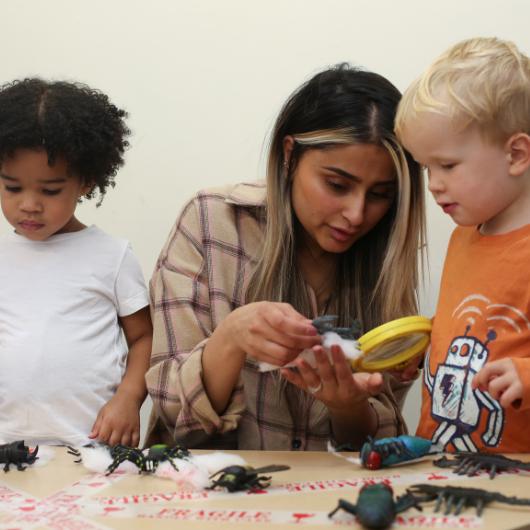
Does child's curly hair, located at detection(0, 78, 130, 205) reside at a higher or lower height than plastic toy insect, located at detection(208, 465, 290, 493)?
higher

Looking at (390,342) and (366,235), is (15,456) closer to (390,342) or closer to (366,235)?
(390,342)

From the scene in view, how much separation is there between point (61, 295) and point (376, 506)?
0.91 meters

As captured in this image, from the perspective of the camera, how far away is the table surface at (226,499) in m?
0.77

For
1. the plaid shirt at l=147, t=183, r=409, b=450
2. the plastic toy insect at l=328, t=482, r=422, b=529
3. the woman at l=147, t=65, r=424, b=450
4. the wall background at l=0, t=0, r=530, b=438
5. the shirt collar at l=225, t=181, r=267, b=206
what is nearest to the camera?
the plastic toy insect at l=328, t=482, r=422, b=529

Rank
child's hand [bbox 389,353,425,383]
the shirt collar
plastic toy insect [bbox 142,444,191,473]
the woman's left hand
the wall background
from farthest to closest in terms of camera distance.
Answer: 1. the wall background
2. the shirt collar
3. child's hand [bbox 389,353,425,383]
4. the woman's left hand
5. plastic toy insect [bbox 142,444,191,473]

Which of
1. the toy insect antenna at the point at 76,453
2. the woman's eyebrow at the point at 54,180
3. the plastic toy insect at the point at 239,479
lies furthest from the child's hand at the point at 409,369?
the woman's eyebrow at the point at 54,180

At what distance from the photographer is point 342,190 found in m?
1.34

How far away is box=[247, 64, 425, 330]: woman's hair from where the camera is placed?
1337 mm

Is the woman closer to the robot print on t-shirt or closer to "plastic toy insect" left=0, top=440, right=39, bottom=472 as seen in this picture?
the robot print on t-shirt

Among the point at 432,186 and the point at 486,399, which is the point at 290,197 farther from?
the point at 486,399

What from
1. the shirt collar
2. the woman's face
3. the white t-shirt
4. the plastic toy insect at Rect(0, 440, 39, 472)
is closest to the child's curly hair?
→ the white t-shirt

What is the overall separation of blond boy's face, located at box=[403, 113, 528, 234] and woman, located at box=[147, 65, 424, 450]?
0.17 meters

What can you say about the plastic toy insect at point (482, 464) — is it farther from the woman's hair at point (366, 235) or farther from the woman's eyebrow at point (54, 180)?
the woman's eyebrow at point (54, 180)

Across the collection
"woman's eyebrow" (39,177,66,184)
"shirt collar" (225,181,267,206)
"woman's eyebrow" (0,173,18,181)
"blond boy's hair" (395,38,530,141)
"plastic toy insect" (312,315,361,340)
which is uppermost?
"blond boy's hair" (395,38,530,141)
